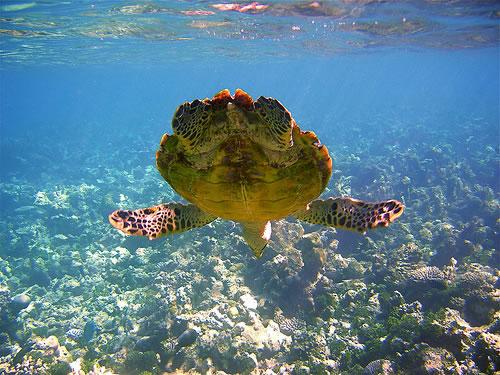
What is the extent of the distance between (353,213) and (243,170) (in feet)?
7.20

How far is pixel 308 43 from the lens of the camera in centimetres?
2912

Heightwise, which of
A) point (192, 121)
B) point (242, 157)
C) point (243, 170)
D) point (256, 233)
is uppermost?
point (192, 121)

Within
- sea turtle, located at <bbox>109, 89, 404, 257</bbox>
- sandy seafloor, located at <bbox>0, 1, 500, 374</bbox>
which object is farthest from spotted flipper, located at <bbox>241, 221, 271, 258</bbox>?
sandy seafloor, located at <bbox>0, 1, 500, 374</bbox>

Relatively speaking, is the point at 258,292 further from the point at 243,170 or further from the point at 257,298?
the point at 243,170

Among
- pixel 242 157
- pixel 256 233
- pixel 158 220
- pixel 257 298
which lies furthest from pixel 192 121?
pixel 257 298

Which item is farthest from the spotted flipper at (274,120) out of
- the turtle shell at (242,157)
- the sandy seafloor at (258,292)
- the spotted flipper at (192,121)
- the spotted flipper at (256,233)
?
the sandy seafloor at (258,292)

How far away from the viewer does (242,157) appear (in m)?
3.16

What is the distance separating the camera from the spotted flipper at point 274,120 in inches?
99.1

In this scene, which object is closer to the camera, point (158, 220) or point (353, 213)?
point (353, 213)

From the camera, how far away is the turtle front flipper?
4543 millimetres

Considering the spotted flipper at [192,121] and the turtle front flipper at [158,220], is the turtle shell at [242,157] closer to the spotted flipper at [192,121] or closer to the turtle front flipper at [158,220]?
the spotted flipper at [192,121]

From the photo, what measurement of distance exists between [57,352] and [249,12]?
17.6m

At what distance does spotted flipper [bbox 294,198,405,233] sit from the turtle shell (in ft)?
2.47

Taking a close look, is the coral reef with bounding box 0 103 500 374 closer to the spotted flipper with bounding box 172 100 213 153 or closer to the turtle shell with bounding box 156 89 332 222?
the turtle shell with bounding box 156 89 332 222
